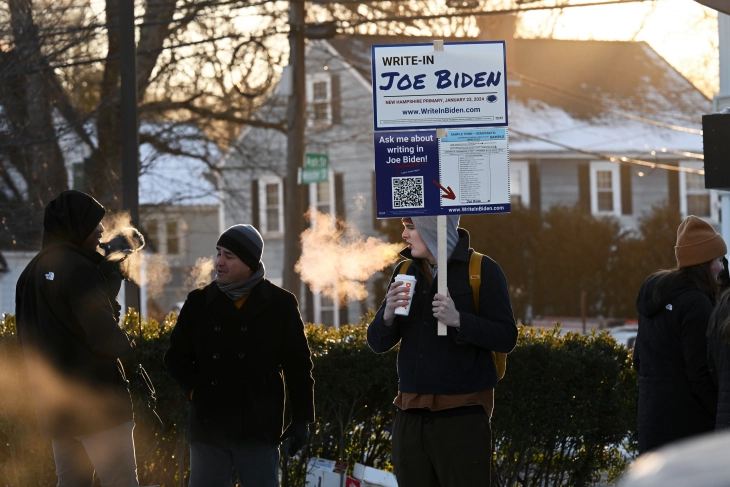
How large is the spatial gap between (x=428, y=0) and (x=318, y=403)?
16.8 m

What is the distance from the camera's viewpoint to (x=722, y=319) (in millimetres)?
4875

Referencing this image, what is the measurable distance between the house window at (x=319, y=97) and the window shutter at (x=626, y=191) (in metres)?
9.33

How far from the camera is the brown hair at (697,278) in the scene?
5461mm

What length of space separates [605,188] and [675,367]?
26339 mm

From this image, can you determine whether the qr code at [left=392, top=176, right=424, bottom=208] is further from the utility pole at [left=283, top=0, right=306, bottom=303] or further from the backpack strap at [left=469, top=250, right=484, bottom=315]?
the utility pole at [left=283, top=0, right=306, bottom=303]

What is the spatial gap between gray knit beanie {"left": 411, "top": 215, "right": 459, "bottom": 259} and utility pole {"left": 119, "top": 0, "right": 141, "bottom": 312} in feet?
17.3

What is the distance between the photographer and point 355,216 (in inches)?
1155

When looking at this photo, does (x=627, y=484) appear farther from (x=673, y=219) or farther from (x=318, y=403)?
(x=673, y=219)

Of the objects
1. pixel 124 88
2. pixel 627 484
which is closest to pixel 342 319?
pixel 124 88

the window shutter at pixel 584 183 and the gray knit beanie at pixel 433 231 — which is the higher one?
the window shutter at pixel 584 183

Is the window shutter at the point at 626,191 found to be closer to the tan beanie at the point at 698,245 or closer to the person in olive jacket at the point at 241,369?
the tan beanie at the point at 698,245

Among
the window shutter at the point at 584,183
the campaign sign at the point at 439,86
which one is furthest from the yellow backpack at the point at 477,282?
the window shutter at the point at 584,183

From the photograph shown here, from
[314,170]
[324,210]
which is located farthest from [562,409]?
[324,210]

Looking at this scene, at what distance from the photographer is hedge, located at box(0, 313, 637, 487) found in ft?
22.6
